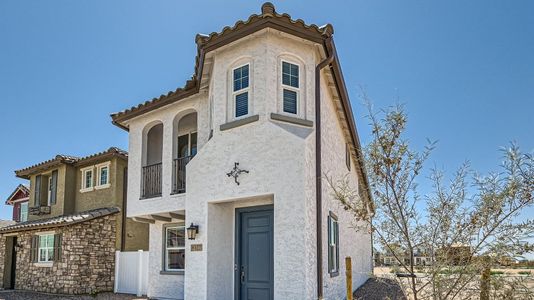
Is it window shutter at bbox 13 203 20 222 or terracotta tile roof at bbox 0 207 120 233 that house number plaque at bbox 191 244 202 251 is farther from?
window shutter at bbox 13 203 20 222

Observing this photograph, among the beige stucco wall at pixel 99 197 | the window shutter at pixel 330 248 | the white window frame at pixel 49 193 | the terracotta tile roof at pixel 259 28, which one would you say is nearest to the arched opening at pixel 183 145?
the terracotta tile roof at pixel 259 28

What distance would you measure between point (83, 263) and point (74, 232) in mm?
1346

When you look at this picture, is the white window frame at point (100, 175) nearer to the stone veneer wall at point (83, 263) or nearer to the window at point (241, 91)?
the stone veneer wall at point (83, 263)

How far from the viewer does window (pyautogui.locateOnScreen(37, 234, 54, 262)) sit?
1962cm

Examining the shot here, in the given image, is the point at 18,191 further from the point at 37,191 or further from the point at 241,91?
the point at 241,91

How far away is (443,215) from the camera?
221 inches

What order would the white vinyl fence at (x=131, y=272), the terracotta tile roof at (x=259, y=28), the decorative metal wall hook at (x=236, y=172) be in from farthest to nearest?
the white vinyl fence at (x=131, y=272) → the decorative metal wall hook at (x=236, y=172) → the terracotta tile roof at (x=259, y=28)

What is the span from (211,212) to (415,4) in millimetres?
7678

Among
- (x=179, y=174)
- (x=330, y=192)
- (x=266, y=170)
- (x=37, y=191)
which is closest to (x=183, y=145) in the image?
(x=179, y=174)

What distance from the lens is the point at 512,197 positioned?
17.4 ft

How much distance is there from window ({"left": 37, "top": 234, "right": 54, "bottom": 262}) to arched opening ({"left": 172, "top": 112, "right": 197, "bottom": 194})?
8.17 meters

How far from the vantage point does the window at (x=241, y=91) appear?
34.9 feet

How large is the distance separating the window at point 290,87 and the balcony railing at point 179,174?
4.49 m

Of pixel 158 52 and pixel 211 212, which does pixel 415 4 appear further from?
pixel 158 52
